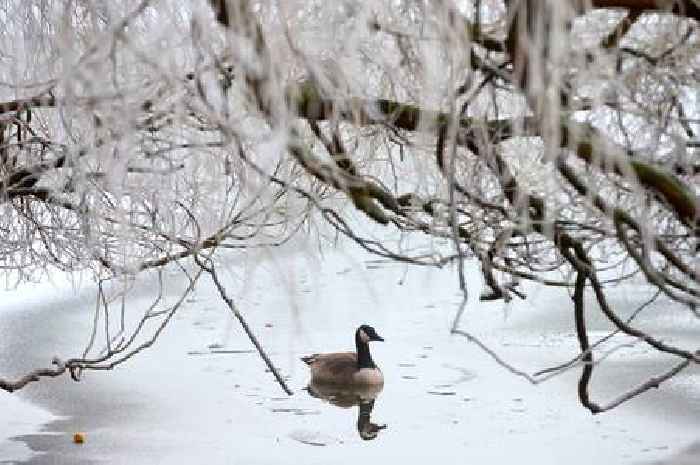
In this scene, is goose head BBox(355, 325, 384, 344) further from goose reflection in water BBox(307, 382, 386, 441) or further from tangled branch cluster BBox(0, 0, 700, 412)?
tangled branch cluster BBox(0, 0, 700, 412)

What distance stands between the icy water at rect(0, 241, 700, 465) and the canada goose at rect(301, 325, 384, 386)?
0.34ft

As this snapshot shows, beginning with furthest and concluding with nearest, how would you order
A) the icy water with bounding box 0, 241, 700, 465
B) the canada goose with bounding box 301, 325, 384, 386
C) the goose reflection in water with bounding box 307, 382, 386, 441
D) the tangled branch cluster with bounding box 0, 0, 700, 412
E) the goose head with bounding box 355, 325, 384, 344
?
the goose head with bounding box 355, 325, 384, 344 → the canada goose with bounding box 301, 325, 384, 386 → the goose reflection in water with bounding box 307, 382, 386, 441 → the icy water with bounding box 0, 241, 700, 465 → the tangled branch cluster with bounding box 0, 0, 700, 412

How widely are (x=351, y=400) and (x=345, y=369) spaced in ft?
0.82

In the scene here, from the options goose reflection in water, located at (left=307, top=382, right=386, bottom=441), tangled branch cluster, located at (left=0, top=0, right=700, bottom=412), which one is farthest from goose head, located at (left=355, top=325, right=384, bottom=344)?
tangled branch cluster, located at (left=0, top=0, right=700, bottom=412)

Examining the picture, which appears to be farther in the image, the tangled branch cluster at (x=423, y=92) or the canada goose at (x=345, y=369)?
the canada goose at (x=345, y=369)

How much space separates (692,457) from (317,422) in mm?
1721

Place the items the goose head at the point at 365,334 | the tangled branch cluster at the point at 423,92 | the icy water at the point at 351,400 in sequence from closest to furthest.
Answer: the tangled branch cluster at the point at 423,92, the icy water at the point at 351,400, the goose head at the point at 365,334

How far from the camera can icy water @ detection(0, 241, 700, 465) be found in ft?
17.7

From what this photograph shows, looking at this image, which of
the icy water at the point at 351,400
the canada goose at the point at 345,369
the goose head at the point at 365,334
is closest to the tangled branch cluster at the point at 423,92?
the icy water at the point at 351,400

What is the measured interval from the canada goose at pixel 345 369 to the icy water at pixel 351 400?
0.10 metres

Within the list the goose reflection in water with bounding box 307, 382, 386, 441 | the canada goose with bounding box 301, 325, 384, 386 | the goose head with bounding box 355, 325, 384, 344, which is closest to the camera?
the goose reflection in water with bounding box 307, 382, 386, 441

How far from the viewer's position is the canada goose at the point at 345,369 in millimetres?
6797

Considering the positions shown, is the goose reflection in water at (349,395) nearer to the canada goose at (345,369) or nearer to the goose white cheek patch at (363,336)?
the canada goose at (345,369)

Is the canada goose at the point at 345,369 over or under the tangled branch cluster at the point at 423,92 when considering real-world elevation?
under
